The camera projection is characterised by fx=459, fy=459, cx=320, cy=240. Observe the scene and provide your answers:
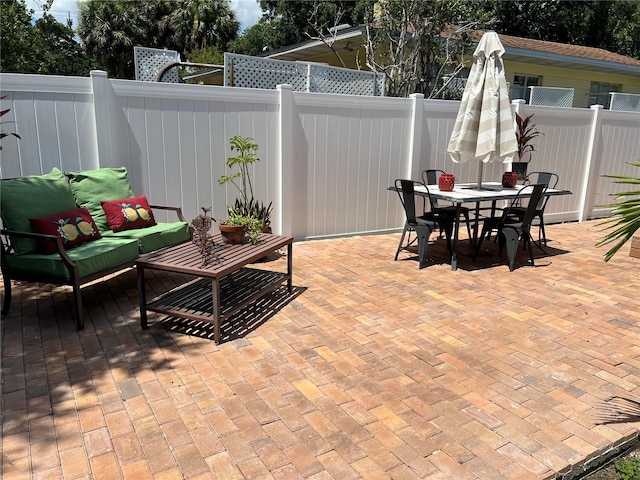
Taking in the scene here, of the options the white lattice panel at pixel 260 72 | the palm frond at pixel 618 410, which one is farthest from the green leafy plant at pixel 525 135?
the palm frond at pixel 618 410

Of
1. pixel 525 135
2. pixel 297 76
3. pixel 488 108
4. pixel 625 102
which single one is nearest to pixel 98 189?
pixel 488 108

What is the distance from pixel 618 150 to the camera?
8.90 meters

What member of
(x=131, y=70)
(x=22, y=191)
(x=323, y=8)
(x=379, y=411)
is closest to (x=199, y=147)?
(x=22, y=191)

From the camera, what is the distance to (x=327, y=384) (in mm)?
2957

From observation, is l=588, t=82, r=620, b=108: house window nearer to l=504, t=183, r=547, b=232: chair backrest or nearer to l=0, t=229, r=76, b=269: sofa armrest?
l=504, t=183, r=547, b=232: chair backrest

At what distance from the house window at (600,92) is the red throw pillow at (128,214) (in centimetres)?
1515

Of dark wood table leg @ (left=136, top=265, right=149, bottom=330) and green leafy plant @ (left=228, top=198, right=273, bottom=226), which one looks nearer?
dark wood table leg @ (left=136, top=265, right=149, bottom=330)

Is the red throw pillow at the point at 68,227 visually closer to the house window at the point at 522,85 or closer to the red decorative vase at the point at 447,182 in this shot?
the red decorative vase at the point at 447,182

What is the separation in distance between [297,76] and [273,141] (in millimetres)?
2647

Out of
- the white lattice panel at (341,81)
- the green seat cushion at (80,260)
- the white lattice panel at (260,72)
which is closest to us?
the green seat cushion at (80,260)

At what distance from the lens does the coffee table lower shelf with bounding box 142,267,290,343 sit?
3463 millimetres

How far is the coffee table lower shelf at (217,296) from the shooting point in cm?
346

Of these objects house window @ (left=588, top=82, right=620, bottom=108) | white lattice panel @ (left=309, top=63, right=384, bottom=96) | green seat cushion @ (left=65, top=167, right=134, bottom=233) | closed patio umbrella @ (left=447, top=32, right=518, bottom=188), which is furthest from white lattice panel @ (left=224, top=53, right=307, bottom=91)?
house window @ (left=588, top=82, right=620, bottom=108)

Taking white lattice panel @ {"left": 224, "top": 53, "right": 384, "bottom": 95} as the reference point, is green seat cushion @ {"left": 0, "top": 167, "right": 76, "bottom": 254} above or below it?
below
